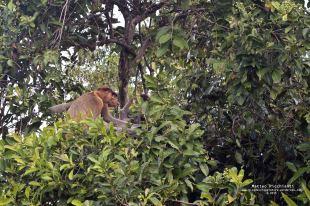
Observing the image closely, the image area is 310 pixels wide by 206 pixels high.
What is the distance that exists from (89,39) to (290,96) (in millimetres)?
2775

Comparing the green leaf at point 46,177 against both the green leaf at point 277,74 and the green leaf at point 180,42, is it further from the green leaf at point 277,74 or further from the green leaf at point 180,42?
the green leaf at point 277,74

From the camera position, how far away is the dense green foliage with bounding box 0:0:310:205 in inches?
163

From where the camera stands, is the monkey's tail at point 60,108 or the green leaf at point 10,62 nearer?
the green leaf at point 10,62

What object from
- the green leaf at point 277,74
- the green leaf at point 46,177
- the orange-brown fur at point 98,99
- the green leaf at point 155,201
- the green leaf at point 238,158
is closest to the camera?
the green leaf at point 155,201

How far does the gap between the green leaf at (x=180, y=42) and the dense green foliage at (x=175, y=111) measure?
0.01 meters

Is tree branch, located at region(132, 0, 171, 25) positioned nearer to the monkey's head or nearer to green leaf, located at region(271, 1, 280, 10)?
the monkey's head

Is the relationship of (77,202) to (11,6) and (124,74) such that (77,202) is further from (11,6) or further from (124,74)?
(124,74)

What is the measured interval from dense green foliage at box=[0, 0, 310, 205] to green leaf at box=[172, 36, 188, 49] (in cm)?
1

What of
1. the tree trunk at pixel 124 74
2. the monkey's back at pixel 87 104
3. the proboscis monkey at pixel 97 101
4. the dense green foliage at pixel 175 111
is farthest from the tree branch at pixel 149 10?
the monkey's back at pixel 87 104

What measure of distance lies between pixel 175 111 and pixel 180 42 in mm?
776

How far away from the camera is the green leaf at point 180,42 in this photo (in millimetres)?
4846

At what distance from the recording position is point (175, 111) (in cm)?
439

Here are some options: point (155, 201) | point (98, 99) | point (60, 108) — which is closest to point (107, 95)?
point (98, 99)

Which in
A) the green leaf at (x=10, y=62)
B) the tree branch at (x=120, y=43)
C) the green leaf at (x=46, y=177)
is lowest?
the green leaf at (x=46, y=177)
